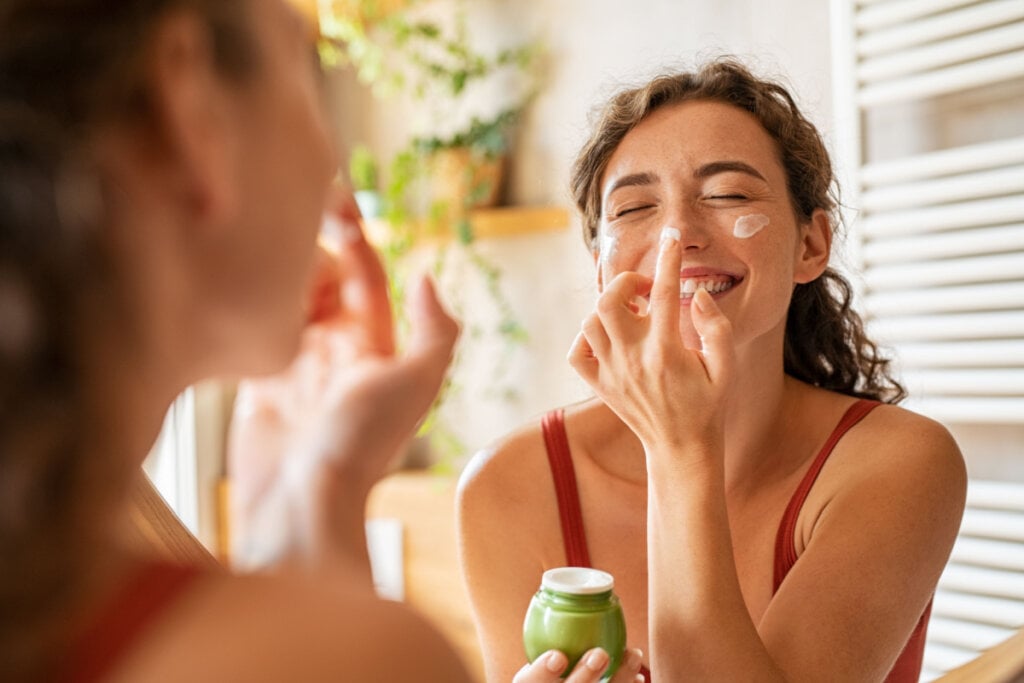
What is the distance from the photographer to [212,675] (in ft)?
1.04

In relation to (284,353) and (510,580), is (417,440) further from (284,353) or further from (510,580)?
(284,353)

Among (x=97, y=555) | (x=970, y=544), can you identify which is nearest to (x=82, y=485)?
(x=97, y=555)

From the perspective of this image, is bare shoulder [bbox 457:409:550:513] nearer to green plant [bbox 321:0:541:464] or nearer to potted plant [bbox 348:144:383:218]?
green plant [bbox 321:0:541:464]

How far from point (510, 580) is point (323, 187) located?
0.74m

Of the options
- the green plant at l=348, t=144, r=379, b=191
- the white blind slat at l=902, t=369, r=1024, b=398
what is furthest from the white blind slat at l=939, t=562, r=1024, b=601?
the green plant at l=348, t=144, r=379, b=191

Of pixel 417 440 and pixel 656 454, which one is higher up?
pixel 656 454

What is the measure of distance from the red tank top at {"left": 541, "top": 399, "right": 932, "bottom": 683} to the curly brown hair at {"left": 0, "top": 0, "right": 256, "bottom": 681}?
770 mm

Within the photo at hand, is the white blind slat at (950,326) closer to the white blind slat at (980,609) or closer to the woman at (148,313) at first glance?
the white blind slat at (980,609)

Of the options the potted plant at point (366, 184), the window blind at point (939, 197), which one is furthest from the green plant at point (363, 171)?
the window blind at point (939, 197)

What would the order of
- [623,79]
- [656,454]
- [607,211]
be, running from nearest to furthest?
[656,454]
[607,211]
[623,79]

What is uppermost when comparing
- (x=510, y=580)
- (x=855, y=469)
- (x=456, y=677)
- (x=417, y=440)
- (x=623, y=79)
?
(x=623, y=79)

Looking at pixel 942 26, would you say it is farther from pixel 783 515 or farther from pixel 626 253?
pixel 783 515

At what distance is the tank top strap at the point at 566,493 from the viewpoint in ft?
3.55

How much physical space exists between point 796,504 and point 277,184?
79 centimetres
